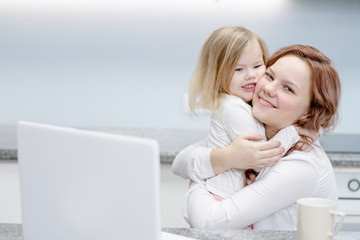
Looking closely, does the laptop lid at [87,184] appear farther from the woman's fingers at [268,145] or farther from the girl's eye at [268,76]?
the girl's eye at [268,76]

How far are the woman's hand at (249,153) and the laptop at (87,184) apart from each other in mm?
557

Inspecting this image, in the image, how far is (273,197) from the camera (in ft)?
3.83

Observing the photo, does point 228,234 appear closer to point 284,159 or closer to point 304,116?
point 284,159

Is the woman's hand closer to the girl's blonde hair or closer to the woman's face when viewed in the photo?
the woman's face

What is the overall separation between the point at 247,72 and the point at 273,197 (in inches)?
15.9

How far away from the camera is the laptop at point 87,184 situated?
68cm

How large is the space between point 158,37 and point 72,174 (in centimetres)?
160

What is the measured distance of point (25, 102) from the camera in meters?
2.37

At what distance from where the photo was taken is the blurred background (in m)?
2.25

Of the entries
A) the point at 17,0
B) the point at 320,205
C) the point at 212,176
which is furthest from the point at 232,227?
the point at 17,0

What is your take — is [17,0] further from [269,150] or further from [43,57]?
[269,150]

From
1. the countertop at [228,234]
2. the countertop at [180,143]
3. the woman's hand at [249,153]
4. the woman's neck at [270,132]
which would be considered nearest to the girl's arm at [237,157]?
the woman's hand at [249,153]

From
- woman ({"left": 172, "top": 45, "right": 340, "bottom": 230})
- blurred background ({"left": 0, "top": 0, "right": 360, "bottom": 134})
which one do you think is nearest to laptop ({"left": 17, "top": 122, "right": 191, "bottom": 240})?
woman ({"left": 172, "top": 45, "right": 340, "bottom": 230})

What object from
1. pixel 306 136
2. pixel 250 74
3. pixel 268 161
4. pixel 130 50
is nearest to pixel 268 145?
pixel 268 161
